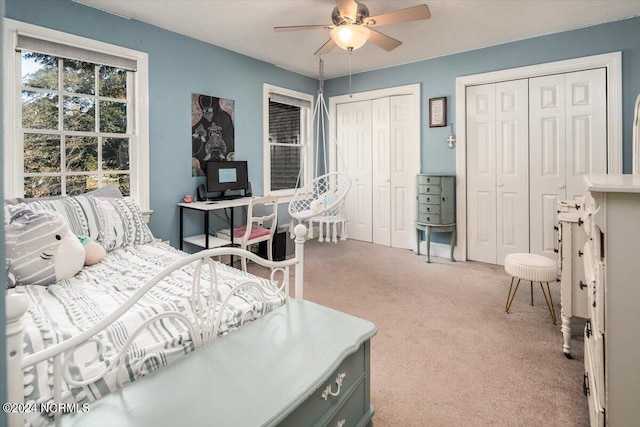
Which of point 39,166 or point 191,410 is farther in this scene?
point 39,166

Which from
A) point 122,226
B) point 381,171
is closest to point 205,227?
point 122,226

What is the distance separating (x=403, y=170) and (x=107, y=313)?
4.30 metres

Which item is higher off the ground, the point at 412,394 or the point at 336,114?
the point at 336,114

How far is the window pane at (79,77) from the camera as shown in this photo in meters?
3.09

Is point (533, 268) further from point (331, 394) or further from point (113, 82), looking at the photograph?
point (113, 82)

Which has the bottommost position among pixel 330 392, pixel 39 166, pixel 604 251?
pixel 330 392

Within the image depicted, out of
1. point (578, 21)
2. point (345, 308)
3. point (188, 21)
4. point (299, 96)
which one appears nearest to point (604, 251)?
point (345, 308)

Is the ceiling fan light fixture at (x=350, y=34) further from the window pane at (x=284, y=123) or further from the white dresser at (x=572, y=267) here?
the window pane at (x=284, y=123)

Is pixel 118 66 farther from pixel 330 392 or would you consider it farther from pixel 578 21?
pixel 578 21

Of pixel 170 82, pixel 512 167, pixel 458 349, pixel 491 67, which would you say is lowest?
pixel 458 349

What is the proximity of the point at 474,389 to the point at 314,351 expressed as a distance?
1.17 m

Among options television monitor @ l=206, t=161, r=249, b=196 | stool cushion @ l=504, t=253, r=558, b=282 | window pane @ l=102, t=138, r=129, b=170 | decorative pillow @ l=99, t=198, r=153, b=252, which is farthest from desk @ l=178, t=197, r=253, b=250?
stool cushion @ l=504, t=253, r=558, b=282

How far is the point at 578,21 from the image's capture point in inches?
140

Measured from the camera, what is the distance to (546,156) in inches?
158
